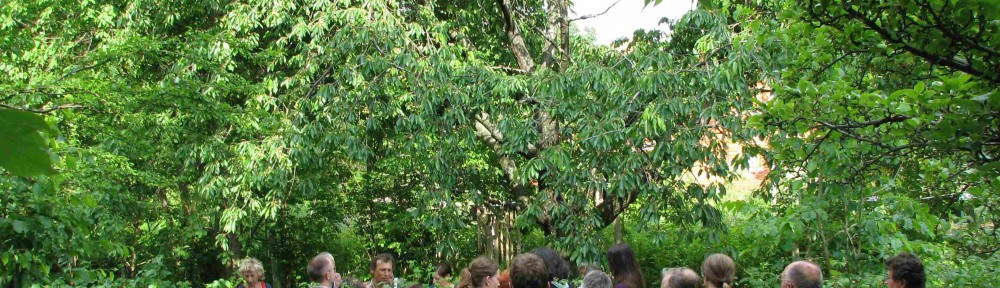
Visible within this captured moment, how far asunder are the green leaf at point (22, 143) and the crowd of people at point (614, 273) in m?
3.27

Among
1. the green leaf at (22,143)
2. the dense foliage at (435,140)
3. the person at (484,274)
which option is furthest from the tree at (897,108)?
the green leaf at (22,143)

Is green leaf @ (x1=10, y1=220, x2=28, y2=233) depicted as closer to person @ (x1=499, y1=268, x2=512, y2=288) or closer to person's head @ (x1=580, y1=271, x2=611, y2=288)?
person @ (x1=499, y1=268, x2=512, y2=288)

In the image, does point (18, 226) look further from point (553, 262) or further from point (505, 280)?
point (553, 262)

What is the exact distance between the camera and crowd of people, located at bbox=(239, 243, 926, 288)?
3840mm

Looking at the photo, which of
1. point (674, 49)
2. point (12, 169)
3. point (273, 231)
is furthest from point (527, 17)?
→ point (12, 169)

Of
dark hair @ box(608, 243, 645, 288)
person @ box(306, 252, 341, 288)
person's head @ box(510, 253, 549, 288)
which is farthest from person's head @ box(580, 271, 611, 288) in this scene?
person @ box(306, 252, 341, 288)

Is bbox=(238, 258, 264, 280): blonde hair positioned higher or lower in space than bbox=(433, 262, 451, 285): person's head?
higher

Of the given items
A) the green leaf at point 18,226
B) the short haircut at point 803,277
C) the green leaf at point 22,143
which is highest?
the green leaf at point 18,226

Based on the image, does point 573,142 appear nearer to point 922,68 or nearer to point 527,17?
point 527,17

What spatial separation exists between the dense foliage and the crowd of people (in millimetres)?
548

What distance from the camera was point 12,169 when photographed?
81 cm

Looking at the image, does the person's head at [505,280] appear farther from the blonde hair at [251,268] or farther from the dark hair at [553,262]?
the blonde hair at [251,268]

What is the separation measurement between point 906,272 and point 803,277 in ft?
1.43

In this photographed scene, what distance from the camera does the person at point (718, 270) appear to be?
4.13m
